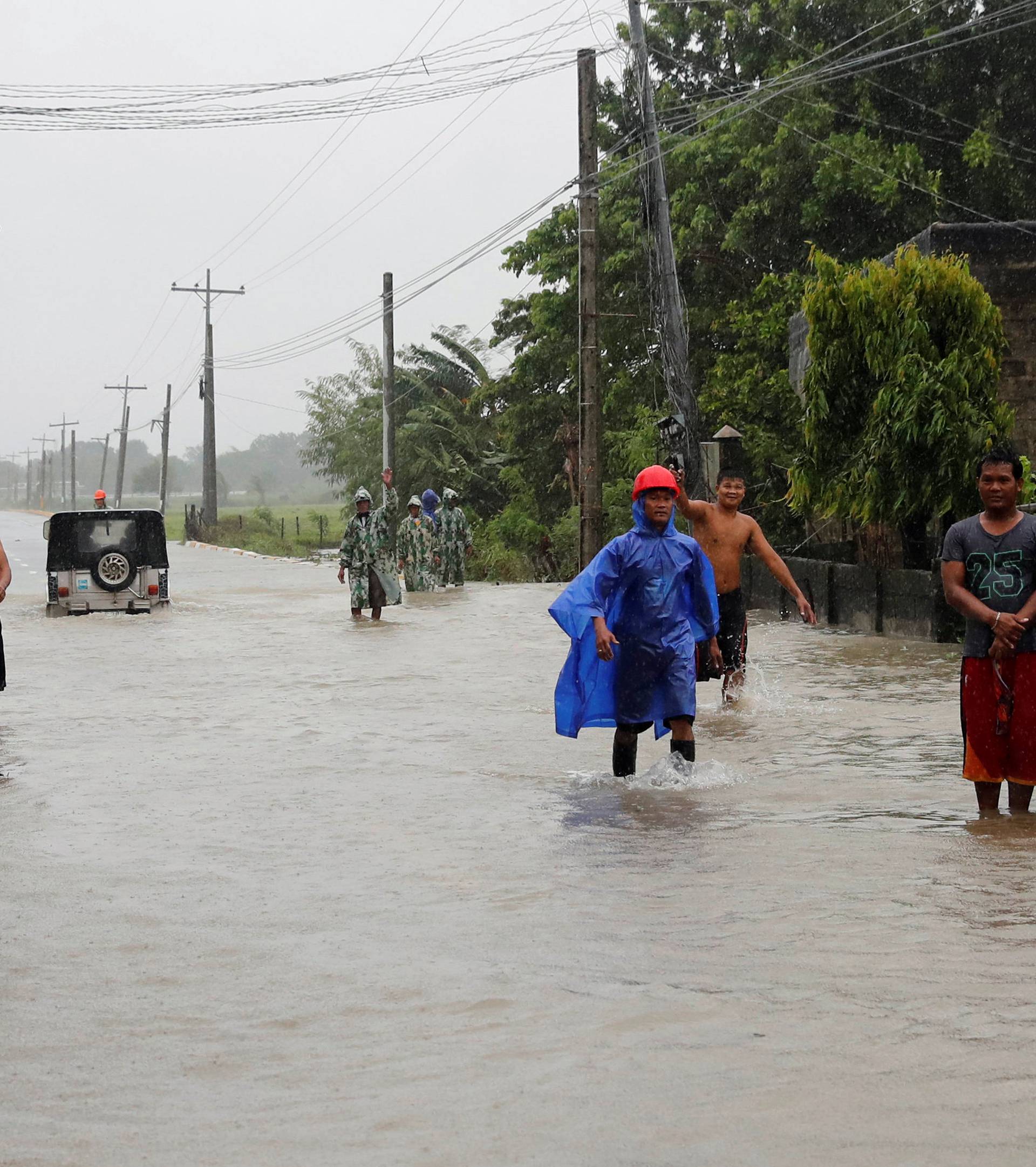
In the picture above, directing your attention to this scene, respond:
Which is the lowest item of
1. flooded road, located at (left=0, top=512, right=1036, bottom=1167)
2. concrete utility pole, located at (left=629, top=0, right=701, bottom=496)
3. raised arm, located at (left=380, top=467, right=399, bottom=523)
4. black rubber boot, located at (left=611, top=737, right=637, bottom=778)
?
flooded road, located at (left=0, top=512, right=1036, bottom=1167)

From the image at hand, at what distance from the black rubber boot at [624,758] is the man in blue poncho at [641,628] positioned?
0.52 feet

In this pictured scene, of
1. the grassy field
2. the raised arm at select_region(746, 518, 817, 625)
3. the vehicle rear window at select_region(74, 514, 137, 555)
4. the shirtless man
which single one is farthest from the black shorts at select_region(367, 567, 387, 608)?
the grassy field

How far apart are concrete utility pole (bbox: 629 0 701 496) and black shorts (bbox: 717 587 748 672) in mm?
11798

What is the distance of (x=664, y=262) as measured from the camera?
24969 mm

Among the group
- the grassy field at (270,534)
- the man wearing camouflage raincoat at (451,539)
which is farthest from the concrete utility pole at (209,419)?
the man wearing camouflage raincoat at (451,539)

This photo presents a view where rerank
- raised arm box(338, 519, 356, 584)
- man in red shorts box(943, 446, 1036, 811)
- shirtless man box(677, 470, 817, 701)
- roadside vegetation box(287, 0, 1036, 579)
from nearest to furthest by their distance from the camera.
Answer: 1. man in red shorts box(943, 446, 1036, 811)
2. shirtless man box(677, 470, 817, 701)
3. raised arm box(338, 519, 356, 584)
4. roadside vegetation box(287, 0, 1036, 579)

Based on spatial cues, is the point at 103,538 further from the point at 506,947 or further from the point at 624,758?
the point at 506,947

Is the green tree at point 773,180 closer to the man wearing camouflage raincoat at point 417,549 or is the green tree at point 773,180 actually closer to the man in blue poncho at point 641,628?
the man wearing camouflage raincoat at point 417,549

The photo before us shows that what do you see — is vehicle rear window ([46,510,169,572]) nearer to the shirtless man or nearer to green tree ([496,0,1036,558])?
green tree ([496,0,1036,558])

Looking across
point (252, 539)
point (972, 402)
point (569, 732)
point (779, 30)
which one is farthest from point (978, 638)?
point (252, 539)

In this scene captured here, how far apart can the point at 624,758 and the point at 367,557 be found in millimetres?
12904

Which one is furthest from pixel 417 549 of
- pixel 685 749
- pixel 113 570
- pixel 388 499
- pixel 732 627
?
pixel 685 749

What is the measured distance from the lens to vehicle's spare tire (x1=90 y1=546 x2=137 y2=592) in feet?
78.7

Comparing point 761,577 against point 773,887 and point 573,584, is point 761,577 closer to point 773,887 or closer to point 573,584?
point 573,584
